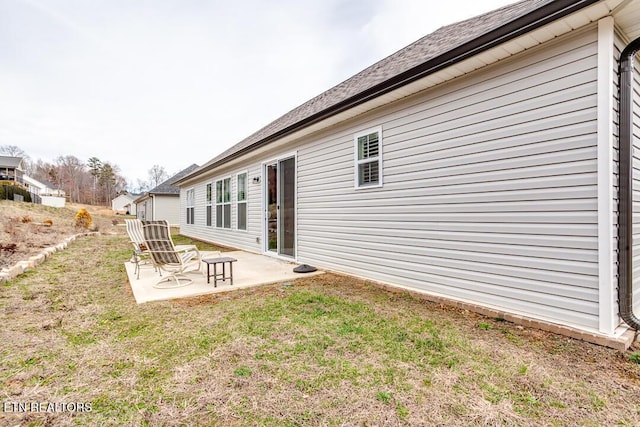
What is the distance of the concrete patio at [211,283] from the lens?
433 cm

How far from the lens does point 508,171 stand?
3.25 m

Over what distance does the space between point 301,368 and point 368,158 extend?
12.3 ft

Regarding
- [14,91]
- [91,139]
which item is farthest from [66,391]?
[91,139]

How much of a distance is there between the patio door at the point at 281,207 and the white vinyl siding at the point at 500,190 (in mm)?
2451

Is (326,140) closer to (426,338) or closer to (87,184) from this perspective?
(426,338)

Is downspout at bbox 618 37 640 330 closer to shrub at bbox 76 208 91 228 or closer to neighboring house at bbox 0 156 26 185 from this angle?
shrub at bbox 76 208 91 228

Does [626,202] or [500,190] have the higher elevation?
[500,190]

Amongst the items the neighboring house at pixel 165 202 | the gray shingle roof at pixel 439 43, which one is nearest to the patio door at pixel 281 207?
the gray shingle roof at pixel 439 43

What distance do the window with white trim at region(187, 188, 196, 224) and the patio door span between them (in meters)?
7.92

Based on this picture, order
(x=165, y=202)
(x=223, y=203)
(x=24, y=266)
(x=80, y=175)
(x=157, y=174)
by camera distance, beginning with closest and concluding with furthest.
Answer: (x=24, y=266), (x=223, y=203), (x=165, y=202), (x=80, y=175), (x=157, y=174)

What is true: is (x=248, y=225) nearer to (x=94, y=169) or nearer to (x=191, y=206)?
(x=191, y=206)

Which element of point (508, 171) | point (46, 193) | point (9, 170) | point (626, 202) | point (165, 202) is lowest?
point (626, 202)

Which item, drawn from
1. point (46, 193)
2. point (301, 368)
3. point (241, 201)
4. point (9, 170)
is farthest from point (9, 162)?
point (301, 368)

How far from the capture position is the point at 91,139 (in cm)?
3128
